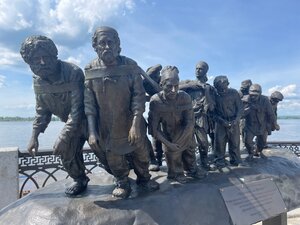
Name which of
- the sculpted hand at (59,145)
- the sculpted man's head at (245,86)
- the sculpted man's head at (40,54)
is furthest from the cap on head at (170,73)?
the sculpted man's head at (245,86)

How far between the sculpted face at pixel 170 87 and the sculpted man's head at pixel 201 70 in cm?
139

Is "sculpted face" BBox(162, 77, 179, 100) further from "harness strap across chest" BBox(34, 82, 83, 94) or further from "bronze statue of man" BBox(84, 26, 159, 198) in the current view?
"harness strap across chest" BBox(34, 82, 83, 94)

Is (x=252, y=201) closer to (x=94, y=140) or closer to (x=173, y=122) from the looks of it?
(x=173, y=122)

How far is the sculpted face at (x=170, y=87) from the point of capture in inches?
140

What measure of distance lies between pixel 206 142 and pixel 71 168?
2330mm

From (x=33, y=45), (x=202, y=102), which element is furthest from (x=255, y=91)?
(x=33, y=45)

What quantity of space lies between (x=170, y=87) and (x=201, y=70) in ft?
4.98

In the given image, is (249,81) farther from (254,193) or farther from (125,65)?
(125,65)

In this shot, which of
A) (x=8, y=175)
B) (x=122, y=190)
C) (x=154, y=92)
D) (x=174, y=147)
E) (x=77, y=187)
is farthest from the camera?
(x=8, y=175)

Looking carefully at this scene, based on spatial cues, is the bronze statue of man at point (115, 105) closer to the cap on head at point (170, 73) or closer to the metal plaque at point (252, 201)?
the cap on head at point (170, 73)

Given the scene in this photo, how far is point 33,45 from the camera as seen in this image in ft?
10.6

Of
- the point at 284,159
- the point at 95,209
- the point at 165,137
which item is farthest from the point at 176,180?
the point at 284,159

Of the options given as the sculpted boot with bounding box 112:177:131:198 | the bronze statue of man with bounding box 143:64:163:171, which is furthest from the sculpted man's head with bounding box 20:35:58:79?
the sculpted boot with bounding box 112:177:131:198

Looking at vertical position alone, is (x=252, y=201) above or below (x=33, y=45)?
below
